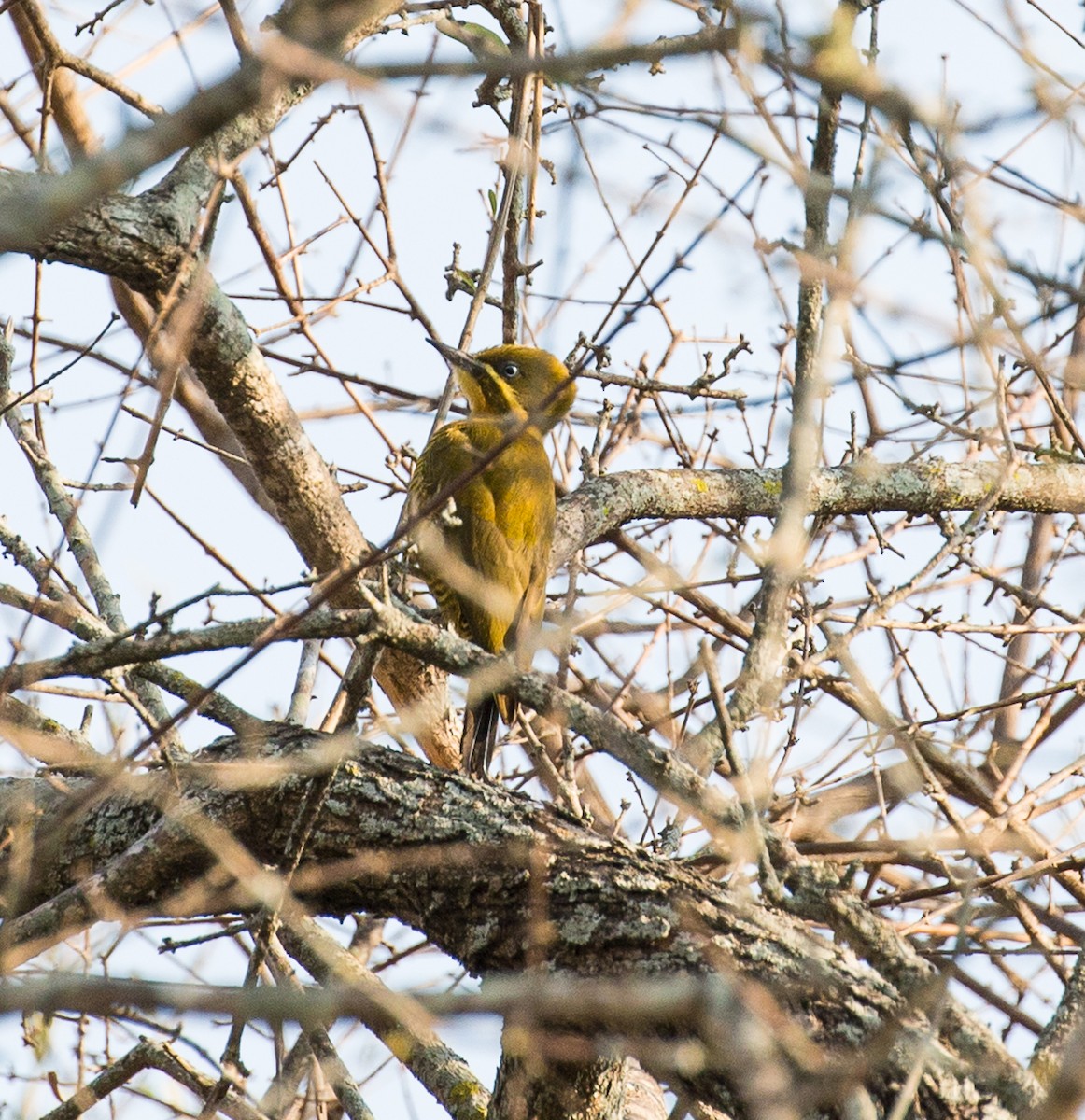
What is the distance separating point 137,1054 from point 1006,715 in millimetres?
3797

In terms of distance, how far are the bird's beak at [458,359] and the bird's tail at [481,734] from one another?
1331 millimetres

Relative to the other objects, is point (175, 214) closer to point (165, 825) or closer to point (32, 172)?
point (32, 172)

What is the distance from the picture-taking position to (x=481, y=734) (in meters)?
5.51

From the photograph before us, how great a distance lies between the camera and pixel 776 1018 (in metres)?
2.67

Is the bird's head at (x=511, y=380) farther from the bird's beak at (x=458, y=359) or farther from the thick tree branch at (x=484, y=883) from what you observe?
the thick tree branch at (x=484, y=883)

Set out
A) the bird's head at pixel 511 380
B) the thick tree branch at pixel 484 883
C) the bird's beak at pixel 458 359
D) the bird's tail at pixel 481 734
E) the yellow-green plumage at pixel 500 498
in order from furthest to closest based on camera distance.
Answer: the bird's head at pixel 511 380 < the yellow-green plumage at pixel 500 498 < the bird's tail at pixel 481 734 < the bird's beak at pixel 458 359 < the thick tree branch at pixel 484 883

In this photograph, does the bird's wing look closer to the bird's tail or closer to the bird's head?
the bird's head

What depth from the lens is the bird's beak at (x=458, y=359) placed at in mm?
4801

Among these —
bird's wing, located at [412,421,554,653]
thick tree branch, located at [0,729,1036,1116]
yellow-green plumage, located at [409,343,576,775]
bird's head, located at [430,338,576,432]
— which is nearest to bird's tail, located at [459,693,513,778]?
yellow-green plumage, located at [409,343,576,775]

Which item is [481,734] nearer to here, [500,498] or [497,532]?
[497,532]

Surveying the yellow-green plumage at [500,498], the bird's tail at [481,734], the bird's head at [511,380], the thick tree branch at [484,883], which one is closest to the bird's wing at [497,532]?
the yellow-green plumage at [500,498]

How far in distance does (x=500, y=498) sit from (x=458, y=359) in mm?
1749

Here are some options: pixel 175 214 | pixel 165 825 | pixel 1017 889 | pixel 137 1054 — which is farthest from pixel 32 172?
pixel 1017 889

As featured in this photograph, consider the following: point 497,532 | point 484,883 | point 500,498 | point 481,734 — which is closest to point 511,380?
point 500,498
